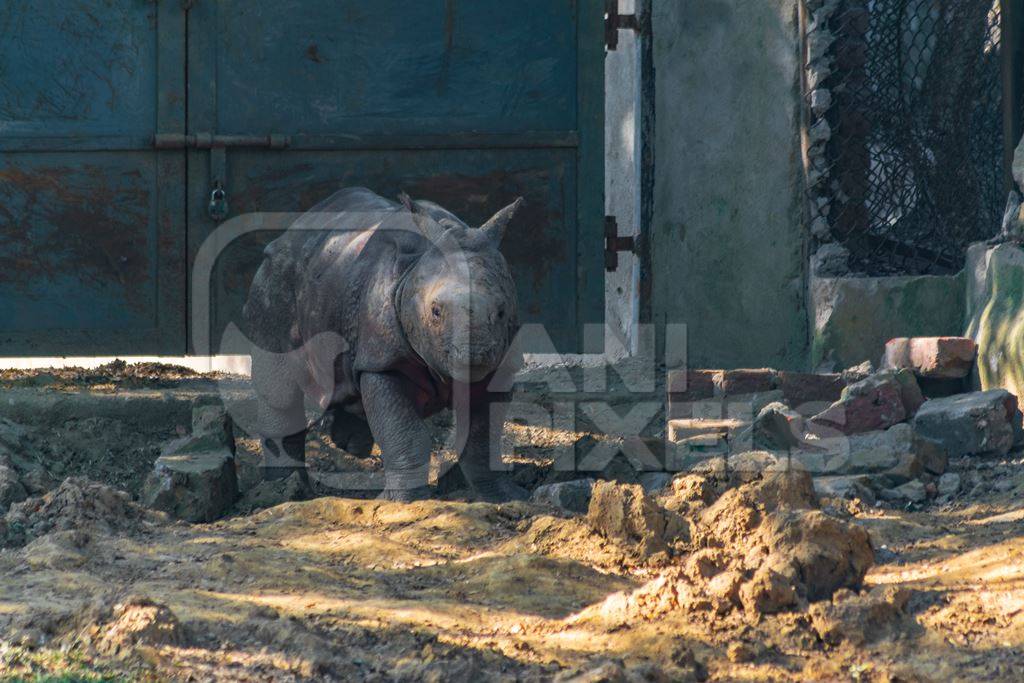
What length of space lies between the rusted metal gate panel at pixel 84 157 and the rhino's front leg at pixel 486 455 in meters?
2.90

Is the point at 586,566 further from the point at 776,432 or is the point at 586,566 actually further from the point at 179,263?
the point at 179,263

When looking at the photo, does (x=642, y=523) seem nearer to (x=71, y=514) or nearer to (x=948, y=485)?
(x=948, y=485)

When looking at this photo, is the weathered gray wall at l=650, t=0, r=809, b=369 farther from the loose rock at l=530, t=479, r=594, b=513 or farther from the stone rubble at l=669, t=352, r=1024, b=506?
the loose rock at l=530, t=479, r=594, b=513

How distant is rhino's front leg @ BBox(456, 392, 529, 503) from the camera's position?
6.45 meters

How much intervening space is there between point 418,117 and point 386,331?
2769 mm

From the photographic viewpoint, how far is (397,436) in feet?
20.6

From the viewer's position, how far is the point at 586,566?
15.8 feet

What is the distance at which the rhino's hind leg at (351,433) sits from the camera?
23.7ft

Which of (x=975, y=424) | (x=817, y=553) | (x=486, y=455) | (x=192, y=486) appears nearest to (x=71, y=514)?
(x=192, y=486)

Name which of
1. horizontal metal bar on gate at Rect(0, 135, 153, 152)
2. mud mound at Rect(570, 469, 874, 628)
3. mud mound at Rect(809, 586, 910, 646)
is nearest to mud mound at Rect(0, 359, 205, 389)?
horizontal metal bar on gate at Rect(0, 135, 153, 152)

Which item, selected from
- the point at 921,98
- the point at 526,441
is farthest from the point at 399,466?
the point at 921,98

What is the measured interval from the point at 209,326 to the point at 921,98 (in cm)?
407

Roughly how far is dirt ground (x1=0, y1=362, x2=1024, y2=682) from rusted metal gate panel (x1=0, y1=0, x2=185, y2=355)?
3146 millimetres

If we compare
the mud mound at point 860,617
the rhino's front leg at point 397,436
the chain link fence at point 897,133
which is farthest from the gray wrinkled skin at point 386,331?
the chain link fence at point 897,133
